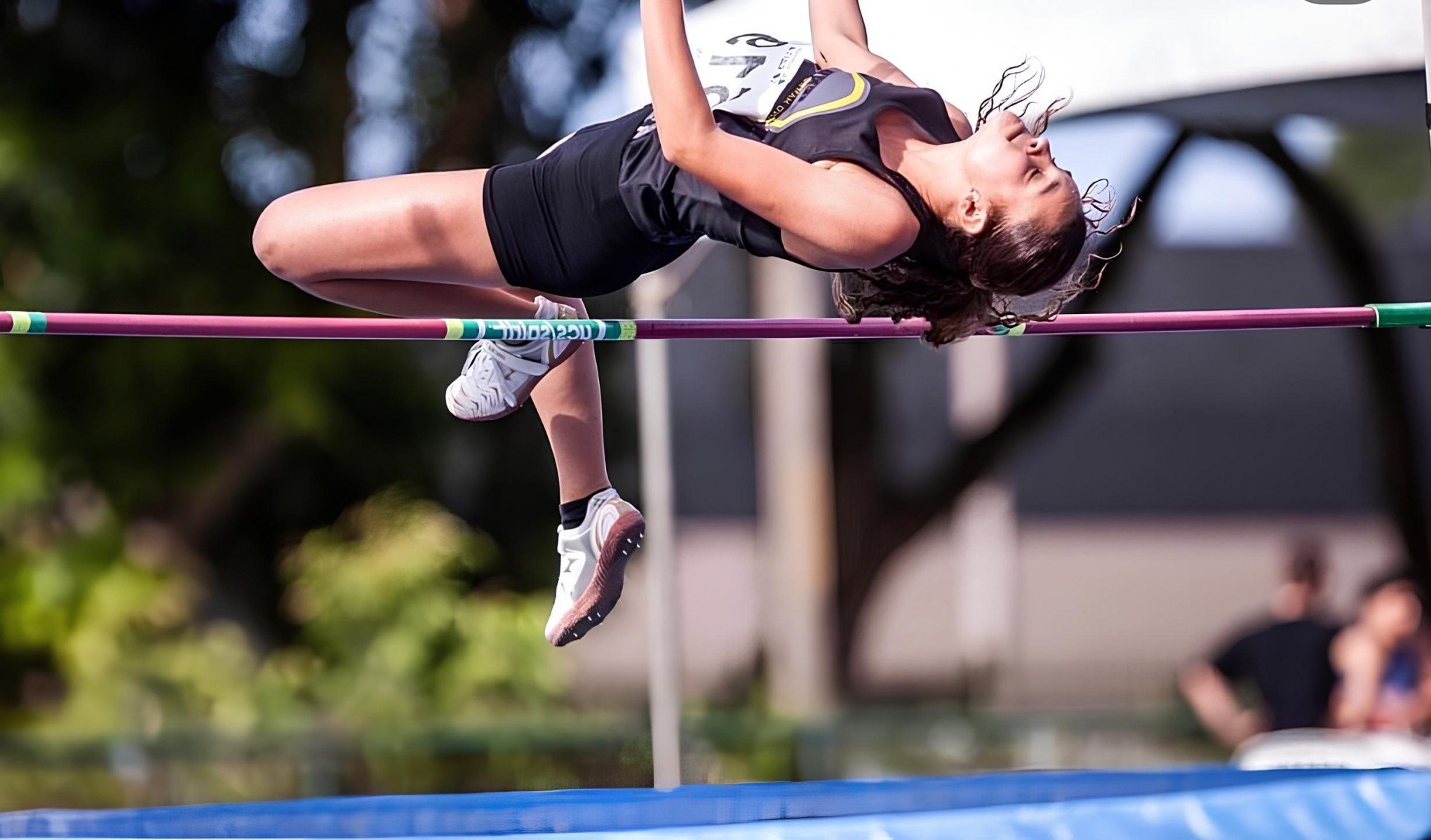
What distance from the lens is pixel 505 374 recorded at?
2.94 metres

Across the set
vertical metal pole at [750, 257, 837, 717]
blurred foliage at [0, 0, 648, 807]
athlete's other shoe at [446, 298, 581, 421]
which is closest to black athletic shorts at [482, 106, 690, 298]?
athlete's other shoe at [446, 298, 581, 421]

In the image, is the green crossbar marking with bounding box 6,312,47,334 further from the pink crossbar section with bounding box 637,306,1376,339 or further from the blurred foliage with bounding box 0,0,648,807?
the blurred foliage with bounding box 0,0,648,807

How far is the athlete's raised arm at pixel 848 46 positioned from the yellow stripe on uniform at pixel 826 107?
0.39 feet

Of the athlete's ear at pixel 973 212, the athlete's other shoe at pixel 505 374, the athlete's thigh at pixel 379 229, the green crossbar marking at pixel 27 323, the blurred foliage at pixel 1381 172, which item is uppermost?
the blurred foliage at pixel 1381 172

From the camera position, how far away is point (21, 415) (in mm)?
6449

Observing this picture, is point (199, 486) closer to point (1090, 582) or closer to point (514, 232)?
point (514, 232)

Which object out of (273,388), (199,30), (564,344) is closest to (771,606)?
(273,388)

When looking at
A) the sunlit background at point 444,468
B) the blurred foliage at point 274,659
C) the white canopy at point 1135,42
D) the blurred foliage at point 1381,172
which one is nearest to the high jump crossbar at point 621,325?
the white canopy at point 1135,42

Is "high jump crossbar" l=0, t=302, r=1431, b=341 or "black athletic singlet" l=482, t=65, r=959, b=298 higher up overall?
"black athletic singlet" l=482, t=65, r=959, b=298

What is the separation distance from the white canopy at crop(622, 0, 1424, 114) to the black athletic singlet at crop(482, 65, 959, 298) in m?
2.23

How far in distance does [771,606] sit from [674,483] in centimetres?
135

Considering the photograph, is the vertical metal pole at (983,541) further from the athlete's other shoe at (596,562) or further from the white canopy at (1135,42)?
the athlete's other shoe at (596,562)

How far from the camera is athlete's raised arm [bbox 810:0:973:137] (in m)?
2.55

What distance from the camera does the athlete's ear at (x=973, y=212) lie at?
233 cm
